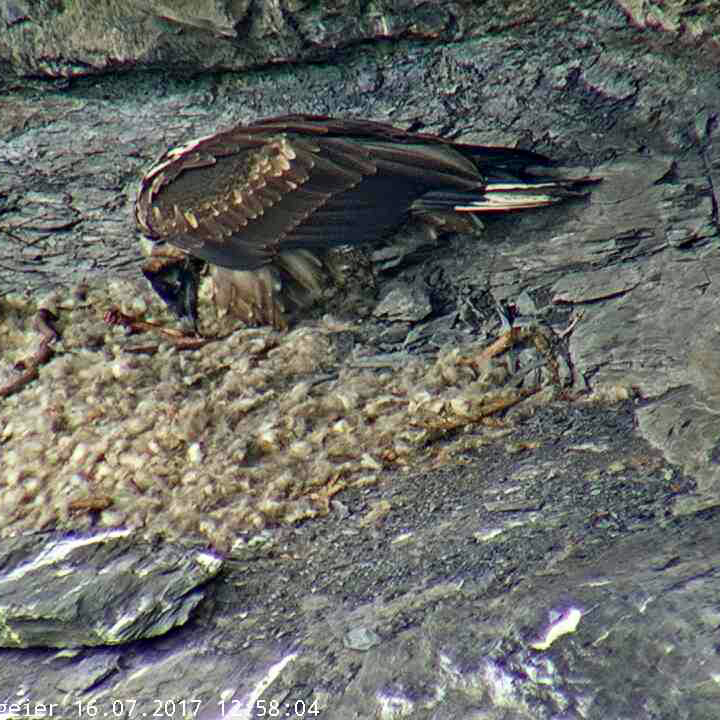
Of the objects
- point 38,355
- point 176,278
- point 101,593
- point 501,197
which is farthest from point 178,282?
point 101,593

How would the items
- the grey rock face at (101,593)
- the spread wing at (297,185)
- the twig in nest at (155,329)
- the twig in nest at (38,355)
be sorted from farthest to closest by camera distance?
1. the twig in nest at (38,355)
2. the twig in nest at (155,329)
3. the spread wing at (297,185)
4. the grey rock face at (101,593)

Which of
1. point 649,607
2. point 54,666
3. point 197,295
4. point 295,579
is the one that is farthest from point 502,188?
point 54,666

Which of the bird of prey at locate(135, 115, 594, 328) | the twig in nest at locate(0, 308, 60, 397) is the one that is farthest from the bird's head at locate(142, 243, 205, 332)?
the twig in nest at locate(0, 308, 60, 397)

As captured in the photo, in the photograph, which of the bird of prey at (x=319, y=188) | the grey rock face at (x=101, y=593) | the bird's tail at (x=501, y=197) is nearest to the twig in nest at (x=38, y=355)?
the bird of prey at (x=319, y=188)

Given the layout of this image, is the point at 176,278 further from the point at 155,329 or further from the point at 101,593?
A: the point at 101,593

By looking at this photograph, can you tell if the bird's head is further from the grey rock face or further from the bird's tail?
the grey rock face

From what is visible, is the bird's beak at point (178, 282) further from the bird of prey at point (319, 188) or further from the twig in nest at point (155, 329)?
the bird of prey at point (319, 188)
